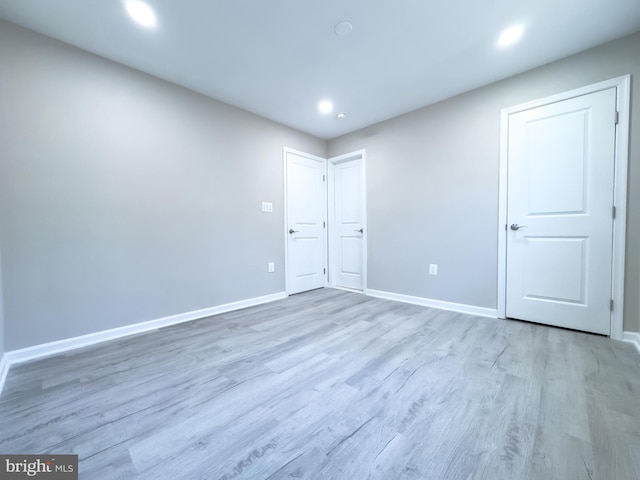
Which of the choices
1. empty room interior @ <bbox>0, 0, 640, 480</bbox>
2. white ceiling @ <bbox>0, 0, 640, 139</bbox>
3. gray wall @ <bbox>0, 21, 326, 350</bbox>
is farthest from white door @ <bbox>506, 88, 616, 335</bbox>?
gray wall @ <bbox>0, 21, 326, 350</bbox>

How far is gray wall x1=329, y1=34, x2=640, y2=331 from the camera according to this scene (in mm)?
1954

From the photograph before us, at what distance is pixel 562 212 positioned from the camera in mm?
2205

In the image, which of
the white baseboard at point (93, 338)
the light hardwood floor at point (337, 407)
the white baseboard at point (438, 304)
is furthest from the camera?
the white baseboard at point (438, 304)

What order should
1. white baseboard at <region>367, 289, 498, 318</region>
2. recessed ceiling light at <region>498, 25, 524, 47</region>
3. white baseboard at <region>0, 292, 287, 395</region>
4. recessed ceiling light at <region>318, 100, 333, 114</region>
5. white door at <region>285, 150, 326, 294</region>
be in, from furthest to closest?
white door at <region>285, 150, 326, 294</region> < recessed ceiling light at <region>318, 100, 333, 114</region> < white baseboard at <region>367, 289, 498, 318</region> < recessed ceiling light at <region>498, 25, 524, 47</region> < white baseboard at <region>0, 292, 287, 395</region>

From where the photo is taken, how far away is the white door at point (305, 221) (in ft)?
11.7

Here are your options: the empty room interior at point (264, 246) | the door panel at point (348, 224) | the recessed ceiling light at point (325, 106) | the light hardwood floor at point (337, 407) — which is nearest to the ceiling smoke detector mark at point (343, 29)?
the empty room interior at point (264, 246)

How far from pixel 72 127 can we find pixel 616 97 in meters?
4.38

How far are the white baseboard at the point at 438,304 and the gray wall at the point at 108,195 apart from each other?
1.87m

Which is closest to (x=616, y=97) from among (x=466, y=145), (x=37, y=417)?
(x=466, y=145)

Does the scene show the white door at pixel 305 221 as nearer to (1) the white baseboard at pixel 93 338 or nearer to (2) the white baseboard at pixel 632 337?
(1) the white baseboard at pixel 93 338

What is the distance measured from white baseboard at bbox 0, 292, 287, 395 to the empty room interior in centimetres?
2

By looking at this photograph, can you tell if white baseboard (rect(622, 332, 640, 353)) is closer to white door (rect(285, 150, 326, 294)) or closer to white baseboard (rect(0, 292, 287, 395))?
white door (rect(285, 150, 326, 294))

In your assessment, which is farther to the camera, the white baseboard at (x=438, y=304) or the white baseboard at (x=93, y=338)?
the white baseboard at (x=438, y=304)

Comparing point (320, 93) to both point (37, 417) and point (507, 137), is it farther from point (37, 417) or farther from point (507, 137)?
point (37, 417)
